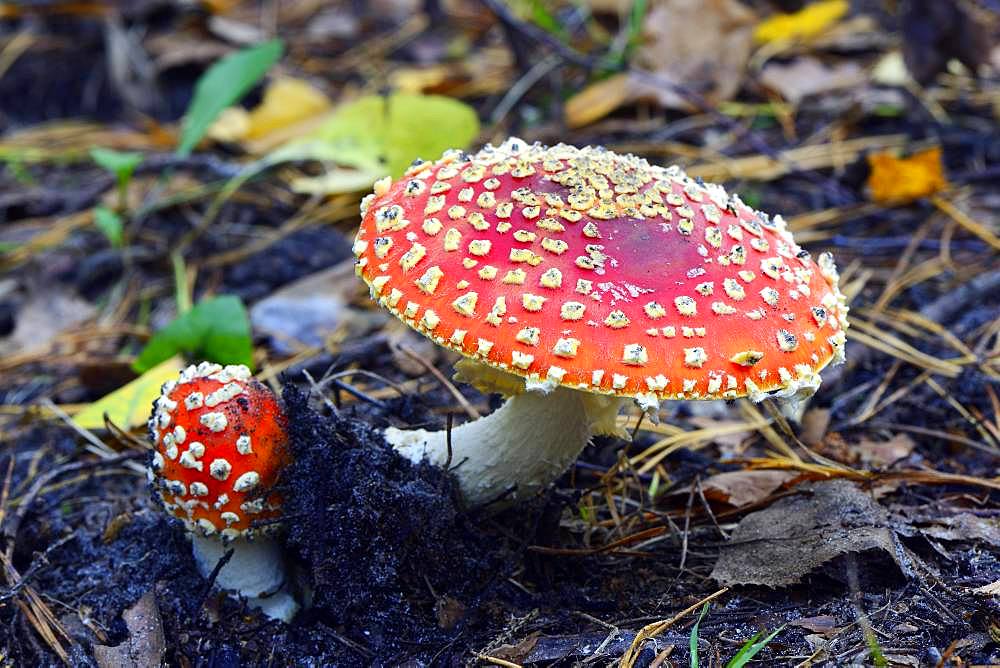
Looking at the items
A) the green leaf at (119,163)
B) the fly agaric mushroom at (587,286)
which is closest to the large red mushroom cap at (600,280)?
the fly agaric mushroom at (587,286)

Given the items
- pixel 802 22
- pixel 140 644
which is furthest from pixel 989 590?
pixel 802 22

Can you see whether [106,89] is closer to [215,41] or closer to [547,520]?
[215,41]

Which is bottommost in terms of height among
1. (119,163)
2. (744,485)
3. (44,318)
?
(44,318)

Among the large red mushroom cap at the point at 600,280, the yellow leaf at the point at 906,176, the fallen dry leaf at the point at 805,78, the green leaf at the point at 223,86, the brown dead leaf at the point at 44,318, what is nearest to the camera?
the large red mushroom cap at the point at 600,280

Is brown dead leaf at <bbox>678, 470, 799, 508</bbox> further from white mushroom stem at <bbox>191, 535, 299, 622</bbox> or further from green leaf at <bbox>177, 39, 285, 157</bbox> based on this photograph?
green leaf at <bbox>177, 39, 285, 157</bbox>

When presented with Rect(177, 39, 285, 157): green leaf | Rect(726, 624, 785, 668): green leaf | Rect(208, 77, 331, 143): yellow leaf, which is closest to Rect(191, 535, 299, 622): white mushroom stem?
Rect(726, 624, 785, 668): green leaf

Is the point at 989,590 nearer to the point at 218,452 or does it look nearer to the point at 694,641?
the point at 694,641

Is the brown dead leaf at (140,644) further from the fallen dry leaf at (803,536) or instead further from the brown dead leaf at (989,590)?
the brown dead leaf at (989,590)
